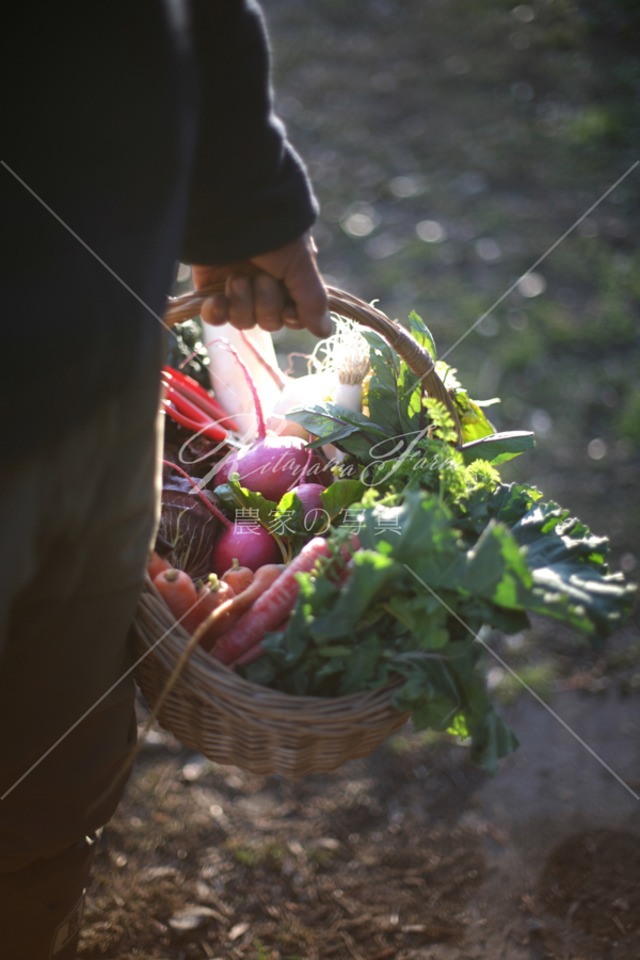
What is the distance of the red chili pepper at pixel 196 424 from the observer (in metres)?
1.70

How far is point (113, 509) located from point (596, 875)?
4.52ft

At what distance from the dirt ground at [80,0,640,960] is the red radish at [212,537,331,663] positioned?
0.74 metres

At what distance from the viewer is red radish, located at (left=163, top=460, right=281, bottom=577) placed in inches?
59.4

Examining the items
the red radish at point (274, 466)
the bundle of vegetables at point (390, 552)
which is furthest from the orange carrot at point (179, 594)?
the red radish at point (274, 466)

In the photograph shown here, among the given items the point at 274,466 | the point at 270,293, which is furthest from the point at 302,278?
the point at 274,466

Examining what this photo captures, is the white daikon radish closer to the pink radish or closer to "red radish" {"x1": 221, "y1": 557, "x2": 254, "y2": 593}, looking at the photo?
the pink radish

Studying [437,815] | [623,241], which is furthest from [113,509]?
[623,241]

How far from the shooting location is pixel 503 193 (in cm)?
384

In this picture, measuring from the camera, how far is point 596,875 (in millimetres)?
1744

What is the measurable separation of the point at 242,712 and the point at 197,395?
0.82m

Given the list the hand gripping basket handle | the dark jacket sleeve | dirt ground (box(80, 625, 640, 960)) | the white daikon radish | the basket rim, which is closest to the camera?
the dark jacket sleeve

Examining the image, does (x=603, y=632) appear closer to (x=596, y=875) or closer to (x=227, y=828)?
(x=596, y=875)

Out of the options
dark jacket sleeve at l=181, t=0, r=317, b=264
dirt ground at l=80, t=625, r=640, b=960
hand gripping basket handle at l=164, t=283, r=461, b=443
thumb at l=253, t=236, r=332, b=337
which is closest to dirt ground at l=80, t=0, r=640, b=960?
dirt ground at l=80, t=625, r=640, b=960

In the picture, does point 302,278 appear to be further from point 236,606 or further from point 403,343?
point 236,606
